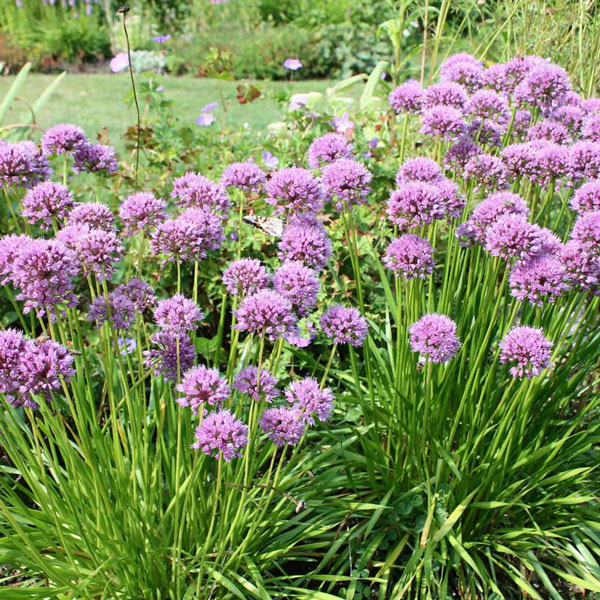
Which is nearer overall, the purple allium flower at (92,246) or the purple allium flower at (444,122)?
the purple allium flower at (92,246)

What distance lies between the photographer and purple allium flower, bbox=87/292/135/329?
6.19 feet

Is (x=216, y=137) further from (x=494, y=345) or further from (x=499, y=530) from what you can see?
(x=499, y=530)

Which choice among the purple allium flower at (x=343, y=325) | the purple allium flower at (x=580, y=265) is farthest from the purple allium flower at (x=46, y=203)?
the purple allium flower at (x=580, y=265)

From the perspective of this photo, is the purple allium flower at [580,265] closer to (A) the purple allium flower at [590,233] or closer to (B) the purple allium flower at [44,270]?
(A) the purple allium flower at [590,233]

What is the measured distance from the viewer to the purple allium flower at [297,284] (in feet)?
5.92

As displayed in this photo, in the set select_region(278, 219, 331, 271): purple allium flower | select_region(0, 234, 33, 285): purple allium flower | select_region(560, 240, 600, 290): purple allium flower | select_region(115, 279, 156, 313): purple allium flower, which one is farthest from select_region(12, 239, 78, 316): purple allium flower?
select_region(560, 240, 600, 290): purple allium flower

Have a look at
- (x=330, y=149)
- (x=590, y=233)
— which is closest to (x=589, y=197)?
(x=590, y=233)

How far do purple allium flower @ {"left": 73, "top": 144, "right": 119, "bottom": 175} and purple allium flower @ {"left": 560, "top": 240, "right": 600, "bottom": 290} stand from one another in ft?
4.90

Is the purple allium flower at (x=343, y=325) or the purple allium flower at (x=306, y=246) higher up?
the purple allium flower at (x=306, y=246)

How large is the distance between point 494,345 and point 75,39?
12635 millimetres

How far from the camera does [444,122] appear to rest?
2439 millimetres

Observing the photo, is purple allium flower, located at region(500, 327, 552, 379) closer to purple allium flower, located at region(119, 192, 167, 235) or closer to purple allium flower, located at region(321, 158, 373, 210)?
purple allium flower, located at region(321, 158, 373, 210)

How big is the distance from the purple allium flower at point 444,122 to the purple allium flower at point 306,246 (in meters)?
0.75

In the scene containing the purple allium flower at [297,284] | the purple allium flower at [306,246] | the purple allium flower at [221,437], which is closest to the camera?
the purple allium flower at [221,437]
